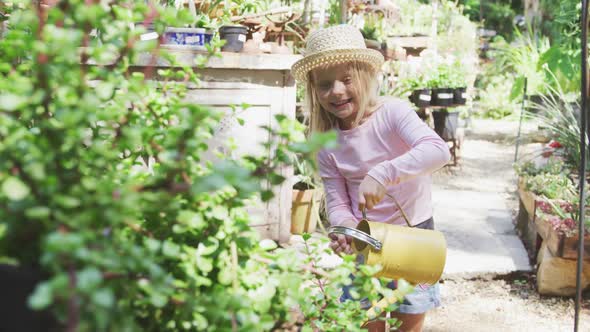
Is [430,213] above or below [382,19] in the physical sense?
below

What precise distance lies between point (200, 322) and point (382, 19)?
5.66m

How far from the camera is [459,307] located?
120 inches

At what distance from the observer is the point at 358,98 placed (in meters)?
2.04

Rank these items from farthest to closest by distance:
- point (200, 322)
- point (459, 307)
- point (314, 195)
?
point (314, 195)
point (459, 307)
point (200, 322)

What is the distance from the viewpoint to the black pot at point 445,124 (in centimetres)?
648

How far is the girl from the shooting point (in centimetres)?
202

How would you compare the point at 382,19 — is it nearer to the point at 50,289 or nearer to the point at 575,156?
the point at 575,156

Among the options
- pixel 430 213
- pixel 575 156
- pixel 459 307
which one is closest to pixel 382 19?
pixel 575 156

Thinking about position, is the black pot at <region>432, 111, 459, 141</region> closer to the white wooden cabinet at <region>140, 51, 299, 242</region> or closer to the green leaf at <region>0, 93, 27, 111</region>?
the white wooden cabinet at <region>140, 51, 299, 242</region>

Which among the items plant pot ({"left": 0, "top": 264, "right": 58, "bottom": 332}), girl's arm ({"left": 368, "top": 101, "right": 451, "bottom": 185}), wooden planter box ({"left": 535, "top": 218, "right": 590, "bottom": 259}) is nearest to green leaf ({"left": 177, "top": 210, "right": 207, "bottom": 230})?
plant pot ({"left": 0, "top": 264, "right": 58, "bottom": 332})

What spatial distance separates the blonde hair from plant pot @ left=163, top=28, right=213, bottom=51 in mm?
1117

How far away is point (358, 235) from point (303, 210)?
2.42 meters

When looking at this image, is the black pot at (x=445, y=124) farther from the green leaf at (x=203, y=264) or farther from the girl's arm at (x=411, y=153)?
the green leaf at (x=203, y=264)

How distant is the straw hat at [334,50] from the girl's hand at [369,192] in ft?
1.53
